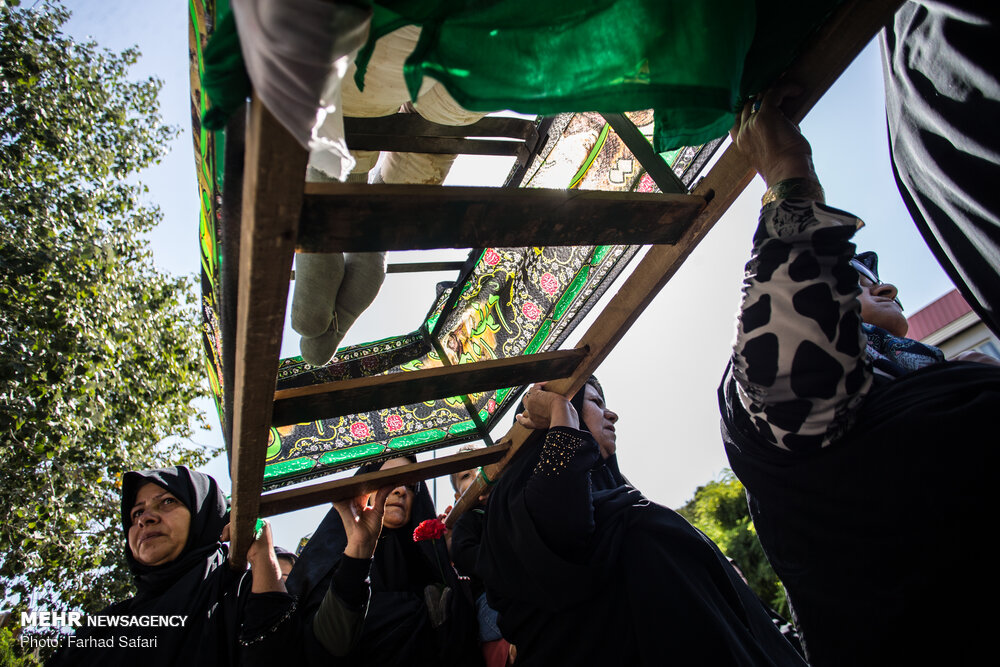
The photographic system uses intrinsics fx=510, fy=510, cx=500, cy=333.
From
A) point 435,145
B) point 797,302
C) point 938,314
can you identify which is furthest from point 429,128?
point 938,314

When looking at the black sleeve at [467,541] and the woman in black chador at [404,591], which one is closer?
the woman in black chador at [404,591]

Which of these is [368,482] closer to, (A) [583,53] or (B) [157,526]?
(B) [157,526]

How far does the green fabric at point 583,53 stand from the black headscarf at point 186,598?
2.39 m

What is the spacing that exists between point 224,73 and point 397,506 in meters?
2.52

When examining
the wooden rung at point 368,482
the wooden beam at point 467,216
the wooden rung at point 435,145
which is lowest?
the wooden rung at point 368,482

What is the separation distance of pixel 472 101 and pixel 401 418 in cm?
221

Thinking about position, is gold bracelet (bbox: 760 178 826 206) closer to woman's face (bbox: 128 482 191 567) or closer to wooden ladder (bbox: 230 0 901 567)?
wooden ladder (bbox: 230 0 901 567)

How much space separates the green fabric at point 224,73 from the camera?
2.39 ft

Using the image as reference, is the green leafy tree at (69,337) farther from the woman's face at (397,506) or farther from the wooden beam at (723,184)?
the wooden beam at (723,184)

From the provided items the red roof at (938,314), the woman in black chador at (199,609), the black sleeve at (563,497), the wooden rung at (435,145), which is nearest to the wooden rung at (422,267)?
the wooden rung at (435,145)

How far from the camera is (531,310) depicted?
221 centimetres

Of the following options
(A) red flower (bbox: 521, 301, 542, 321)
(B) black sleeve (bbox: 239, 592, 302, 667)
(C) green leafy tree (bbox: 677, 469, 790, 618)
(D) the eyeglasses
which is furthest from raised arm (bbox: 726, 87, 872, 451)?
(C) green leafy tree (bbox: 677, 469, 790, 618)

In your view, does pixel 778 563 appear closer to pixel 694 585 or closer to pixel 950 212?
pixel 694 585

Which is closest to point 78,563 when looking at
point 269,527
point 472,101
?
point 269,527
